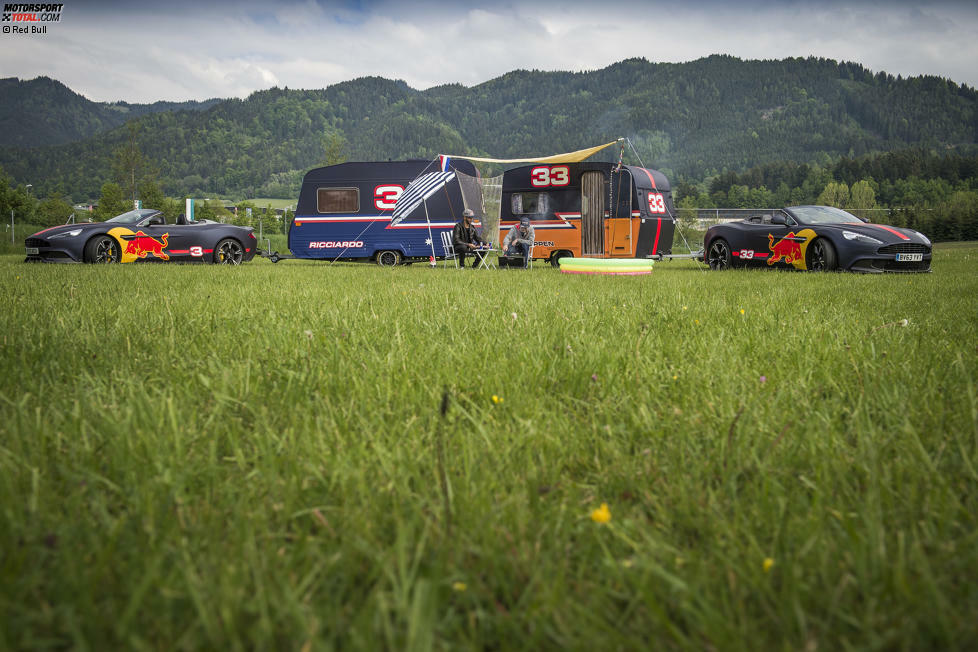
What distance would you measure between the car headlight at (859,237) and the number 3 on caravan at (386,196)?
440 inches

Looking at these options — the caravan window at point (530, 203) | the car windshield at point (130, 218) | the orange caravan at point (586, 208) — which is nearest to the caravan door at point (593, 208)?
the orange caravan at point (586, 208)

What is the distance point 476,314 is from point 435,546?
3.03 meters

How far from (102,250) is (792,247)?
15359mm

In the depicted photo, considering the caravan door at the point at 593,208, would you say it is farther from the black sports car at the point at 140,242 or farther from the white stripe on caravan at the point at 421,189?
the black sports car at the point at 140,242

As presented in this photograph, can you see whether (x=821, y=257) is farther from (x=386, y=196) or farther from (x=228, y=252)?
(x=228, y=252)

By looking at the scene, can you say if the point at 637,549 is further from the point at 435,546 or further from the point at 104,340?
the point at 104,340

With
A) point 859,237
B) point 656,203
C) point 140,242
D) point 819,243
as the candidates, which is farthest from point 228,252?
point 859,237

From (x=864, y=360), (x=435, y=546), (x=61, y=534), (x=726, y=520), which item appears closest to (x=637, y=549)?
(x=726, y=520)

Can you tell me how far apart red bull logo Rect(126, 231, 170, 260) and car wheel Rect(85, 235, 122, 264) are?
25cm

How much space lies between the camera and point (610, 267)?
33.4ft

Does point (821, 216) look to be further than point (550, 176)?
No

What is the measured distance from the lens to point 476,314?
4.01 metres

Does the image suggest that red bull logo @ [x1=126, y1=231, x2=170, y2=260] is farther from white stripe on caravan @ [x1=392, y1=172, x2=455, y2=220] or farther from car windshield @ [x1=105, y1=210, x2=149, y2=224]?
white stripe on caravan @ [x1=392, y1=172, x2=455, y2=220]

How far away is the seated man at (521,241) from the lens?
1518 centimetres
